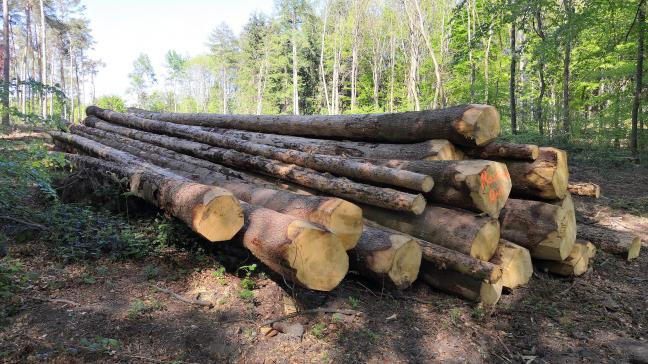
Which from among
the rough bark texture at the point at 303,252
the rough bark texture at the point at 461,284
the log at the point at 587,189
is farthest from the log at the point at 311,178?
the log at the point at 587,189

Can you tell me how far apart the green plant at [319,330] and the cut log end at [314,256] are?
0.30m

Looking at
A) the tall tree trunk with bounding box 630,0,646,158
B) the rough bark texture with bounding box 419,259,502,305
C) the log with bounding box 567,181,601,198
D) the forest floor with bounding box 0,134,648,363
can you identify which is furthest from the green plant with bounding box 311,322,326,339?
the tall tree trunk with bounding box 630,0,646,158

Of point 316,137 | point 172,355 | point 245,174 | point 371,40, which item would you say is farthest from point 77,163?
point 371,40

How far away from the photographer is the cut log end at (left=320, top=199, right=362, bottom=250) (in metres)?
3.57

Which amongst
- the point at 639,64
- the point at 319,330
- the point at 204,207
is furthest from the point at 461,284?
the point at 639,64

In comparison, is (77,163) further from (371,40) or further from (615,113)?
(371,40)

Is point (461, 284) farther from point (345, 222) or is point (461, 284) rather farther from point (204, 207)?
point (204, 207)

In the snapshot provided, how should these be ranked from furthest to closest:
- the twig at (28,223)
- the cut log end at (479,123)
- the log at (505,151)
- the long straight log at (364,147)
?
the twig at (28,223) → the long straight log at (364,147) → the log at (505,151) → the cut log end at (479,123)

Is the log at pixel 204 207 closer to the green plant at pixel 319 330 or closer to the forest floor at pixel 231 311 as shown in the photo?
the forest floor at pixel 231 311

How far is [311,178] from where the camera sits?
16.1 ft

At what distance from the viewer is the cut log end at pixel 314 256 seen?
3.08 meters

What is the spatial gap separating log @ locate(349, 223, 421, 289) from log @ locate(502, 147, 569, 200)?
1.81 meters

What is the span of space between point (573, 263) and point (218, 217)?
4186 mm

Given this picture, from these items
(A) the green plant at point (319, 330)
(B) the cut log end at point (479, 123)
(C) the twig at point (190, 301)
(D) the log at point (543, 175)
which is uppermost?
(B) the cut log end at point (479, 123)
